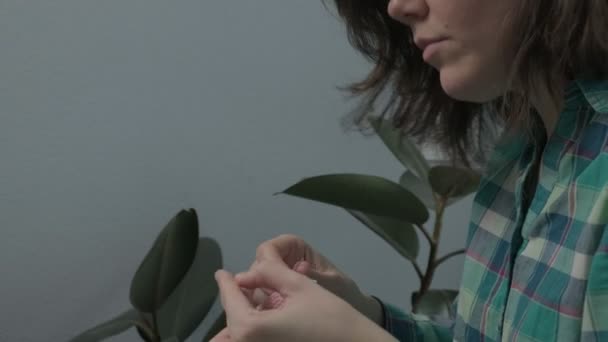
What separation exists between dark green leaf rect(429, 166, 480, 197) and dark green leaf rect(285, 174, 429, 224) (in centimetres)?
4

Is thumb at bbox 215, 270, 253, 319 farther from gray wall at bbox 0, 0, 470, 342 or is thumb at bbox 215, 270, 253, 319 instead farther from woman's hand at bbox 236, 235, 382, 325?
gray wall at bbox 0, 0, 470, 342

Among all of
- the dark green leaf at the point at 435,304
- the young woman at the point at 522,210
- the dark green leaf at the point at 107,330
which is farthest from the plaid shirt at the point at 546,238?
the dark green leaf at the point at 107,330

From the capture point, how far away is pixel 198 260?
1011 mm

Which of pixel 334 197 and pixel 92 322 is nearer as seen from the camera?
pixel 334 197

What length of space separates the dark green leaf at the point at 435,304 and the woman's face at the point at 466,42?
1.68 feet

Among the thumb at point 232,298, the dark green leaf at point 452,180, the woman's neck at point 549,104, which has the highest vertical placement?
the woman's neck at point 549,104

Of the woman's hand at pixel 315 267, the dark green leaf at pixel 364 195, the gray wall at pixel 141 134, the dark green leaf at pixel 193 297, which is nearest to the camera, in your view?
the woman's hand at pixel 315 267

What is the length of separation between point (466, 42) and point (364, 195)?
1.17 feet

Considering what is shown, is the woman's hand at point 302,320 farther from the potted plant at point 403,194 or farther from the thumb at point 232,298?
the potted plant at point 403,194

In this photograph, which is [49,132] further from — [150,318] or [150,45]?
[150,318]

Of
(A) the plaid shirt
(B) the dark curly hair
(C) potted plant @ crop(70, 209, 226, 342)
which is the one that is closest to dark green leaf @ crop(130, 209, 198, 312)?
(C) potted plant @ crop(70, 209, 226, 342)

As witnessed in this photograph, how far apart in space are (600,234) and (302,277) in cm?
22

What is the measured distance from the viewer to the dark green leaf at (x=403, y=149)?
0.96 meters

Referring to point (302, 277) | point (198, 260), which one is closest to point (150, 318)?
point (198, 260)
